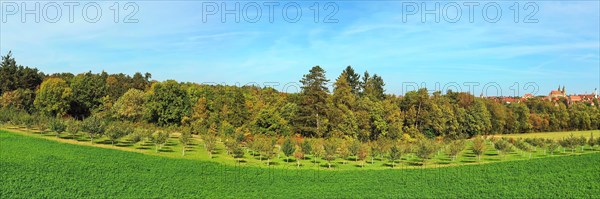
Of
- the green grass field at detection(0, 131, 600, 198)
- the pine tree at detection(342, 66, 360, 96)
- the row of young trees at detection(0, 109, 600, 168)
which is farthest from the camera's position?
the pine tree at detection(342, 66, 360, 96)

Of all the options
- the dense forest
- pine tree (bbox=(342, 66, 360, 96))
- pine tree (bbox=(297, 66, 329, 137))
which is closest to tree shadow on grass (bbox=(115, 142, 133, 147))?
the dense forest

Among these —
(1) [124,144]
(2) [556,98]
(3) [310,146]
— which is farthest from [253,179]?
(2) [556,98]

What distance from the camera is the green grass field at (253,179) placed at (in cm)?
2477

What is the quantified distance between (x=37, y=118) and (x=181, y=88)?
2201 centimetres

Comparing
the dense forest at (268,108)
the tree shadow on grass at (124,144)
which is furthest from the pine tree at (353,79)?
the tree shadow on grass at (124,144)

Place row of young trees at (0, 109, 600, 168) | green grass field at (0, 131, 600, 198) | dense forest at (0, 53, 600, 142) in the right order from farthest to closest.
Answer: dense forest at (0, 53, 600, 142)
row of young trees at (0, 109, 600, 168)
green grass field at (0, 131, 600, 198)

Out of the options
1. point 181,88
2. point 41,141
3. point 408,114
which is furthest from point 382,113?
point 41,141

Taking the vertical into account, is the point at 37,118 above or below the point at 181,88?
below

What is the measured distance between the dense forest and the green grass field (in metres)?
19.5

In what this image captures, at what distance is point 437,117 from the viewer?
6931 centimetres

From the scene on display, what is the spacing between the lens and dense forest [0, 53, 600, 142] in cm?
6206

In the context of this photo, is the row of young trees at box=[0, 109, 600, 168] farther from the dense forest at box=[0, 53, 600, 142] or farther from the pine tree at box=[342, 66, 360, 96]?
the pine tree at box=[342, 66, 360, 96]

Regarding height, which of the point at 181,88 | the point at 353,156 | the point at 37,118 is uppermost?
the point at 181,88

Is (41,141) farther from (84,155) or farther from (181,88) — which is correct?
(181,88)
